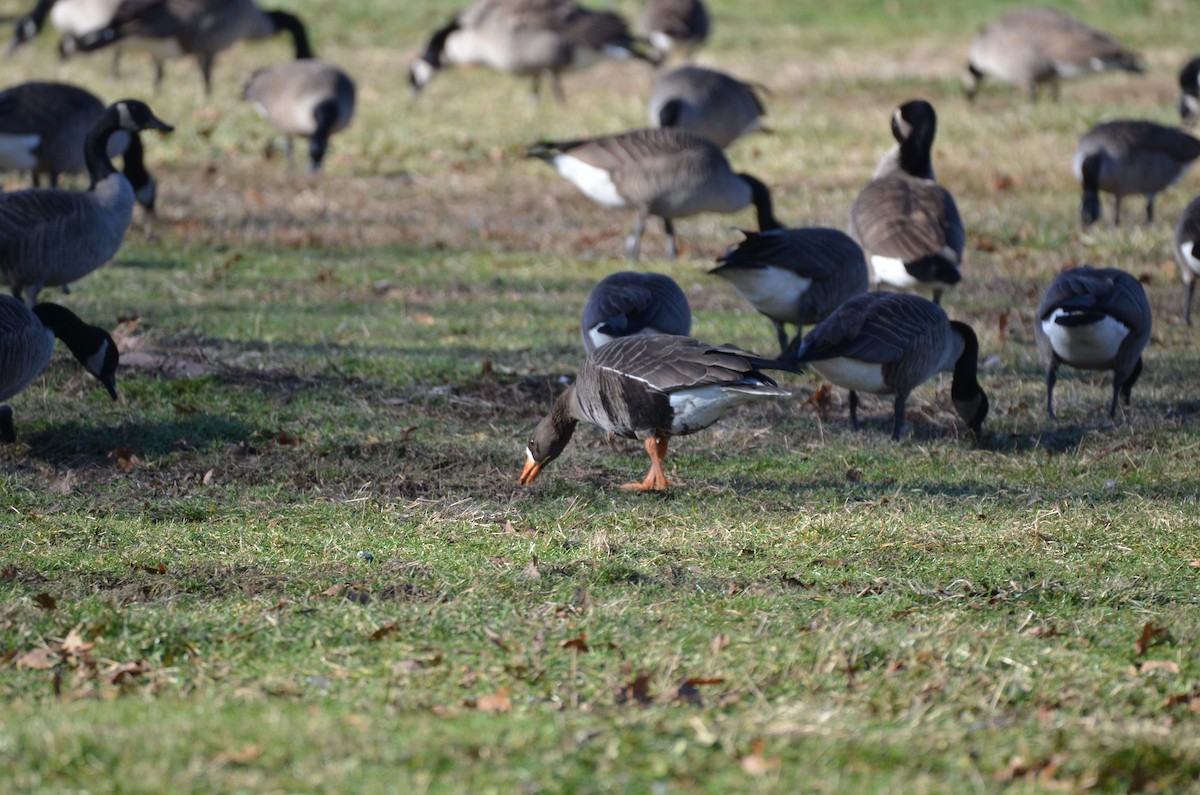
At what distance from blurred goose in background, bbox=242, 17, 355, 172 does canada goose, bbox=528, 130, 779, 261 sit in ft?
16.1

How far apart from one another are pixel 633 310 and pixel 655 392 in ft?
5.38

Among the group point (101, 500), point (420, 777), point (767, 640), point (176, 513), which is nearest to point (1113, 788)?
point (767, 640)

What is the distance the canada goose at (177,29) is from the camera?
21.2 m

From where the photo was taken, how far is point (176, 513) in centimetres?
705

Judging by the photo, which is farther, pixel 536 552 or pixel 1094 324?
pixel 1094 324

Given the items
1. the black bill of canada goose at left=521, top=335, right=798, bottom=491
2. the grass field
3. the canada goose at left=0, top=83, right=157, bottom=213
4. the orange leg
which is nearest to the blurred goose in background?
the grass field

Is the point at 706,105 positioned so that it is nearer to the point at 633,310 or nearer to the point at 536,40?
the point at 536,40

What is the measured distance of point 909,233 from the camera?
10617 millimetres

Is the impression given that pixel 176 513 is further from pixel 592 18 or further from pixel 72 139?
pixel 592 18

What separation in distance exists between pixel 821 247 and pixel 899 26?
22.0 metres

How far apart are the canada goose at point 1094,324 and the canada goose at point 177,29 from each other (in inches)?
628

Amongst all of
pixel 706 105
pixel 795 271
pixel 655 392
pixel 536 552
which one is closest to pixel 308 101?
pixel 706 105

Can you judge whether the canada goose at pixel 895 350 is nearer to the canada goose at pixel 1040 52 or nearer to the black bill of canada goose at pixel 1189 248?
the black bill of canada goose at pixel 1189 248

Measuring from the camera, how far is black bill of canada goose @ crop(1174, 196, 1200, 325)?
37.1ft
